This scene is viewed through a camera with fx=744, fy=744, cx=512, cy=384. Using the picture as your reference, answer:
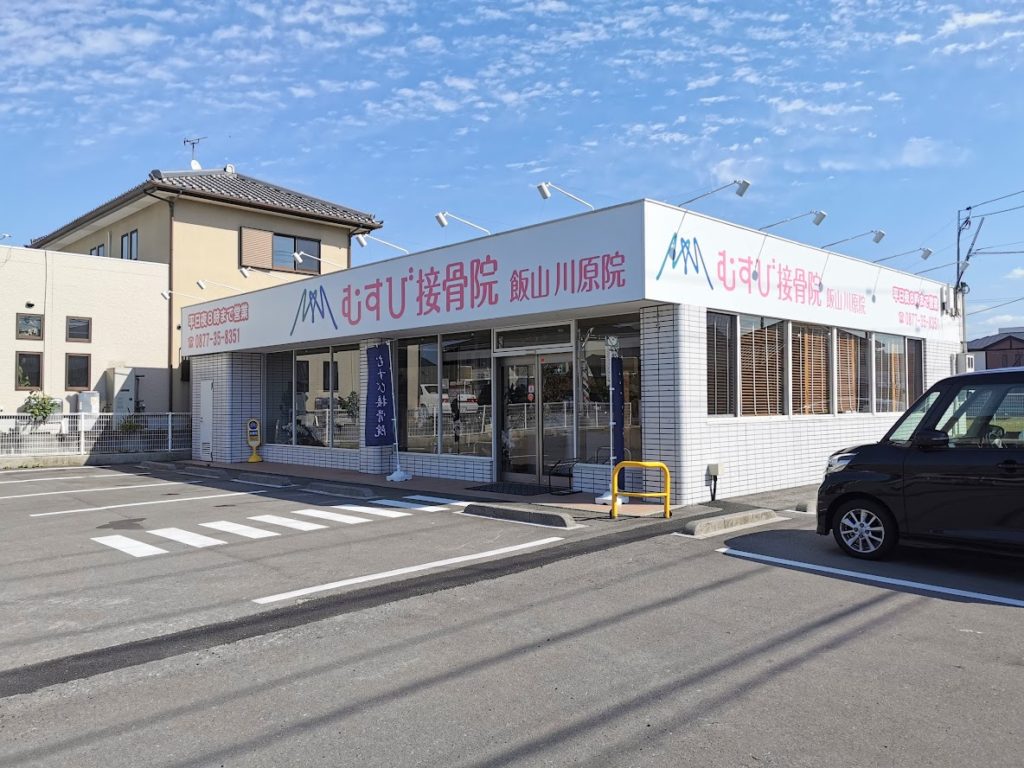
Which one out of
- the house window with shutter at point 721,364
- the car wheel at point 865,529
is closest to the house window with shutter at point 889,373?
the house window with shutter at point 721,364

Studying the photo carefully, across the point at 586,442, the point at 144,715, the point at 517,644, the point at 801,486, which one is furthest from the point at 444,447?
the point at 144,715

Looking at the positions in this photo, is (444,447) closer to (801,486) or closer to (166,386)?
(801,486)

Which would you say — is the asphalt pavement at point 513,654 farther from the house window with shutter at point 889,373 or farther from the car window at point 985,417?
the house window with shutter at point 889,373

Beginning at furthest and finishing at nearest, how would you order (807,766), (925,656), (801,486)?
(801,486) < (925,656) < (807,766)

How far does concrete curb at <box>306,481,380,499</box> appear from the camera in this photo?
13.4 metres

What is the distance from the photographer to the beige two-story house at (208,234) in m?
23.6

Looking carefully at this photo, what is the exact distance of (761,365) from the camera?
12.9 m

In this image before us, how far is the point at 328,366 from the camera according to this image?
18.2 m

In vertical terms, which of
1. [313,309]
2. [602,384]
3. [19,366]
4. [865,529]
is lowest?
[865,529]

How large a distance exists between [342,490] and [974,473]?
10.3 meters

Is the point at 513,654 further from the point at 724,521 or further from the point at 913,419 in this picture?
the point at 724,521

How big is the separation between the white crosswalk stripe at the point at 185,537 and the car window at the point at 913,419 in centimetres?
785

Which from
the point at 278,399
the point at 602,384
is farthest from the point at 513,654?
the point at 278,399

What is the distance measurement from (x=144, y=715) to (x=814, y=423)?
494 inches
